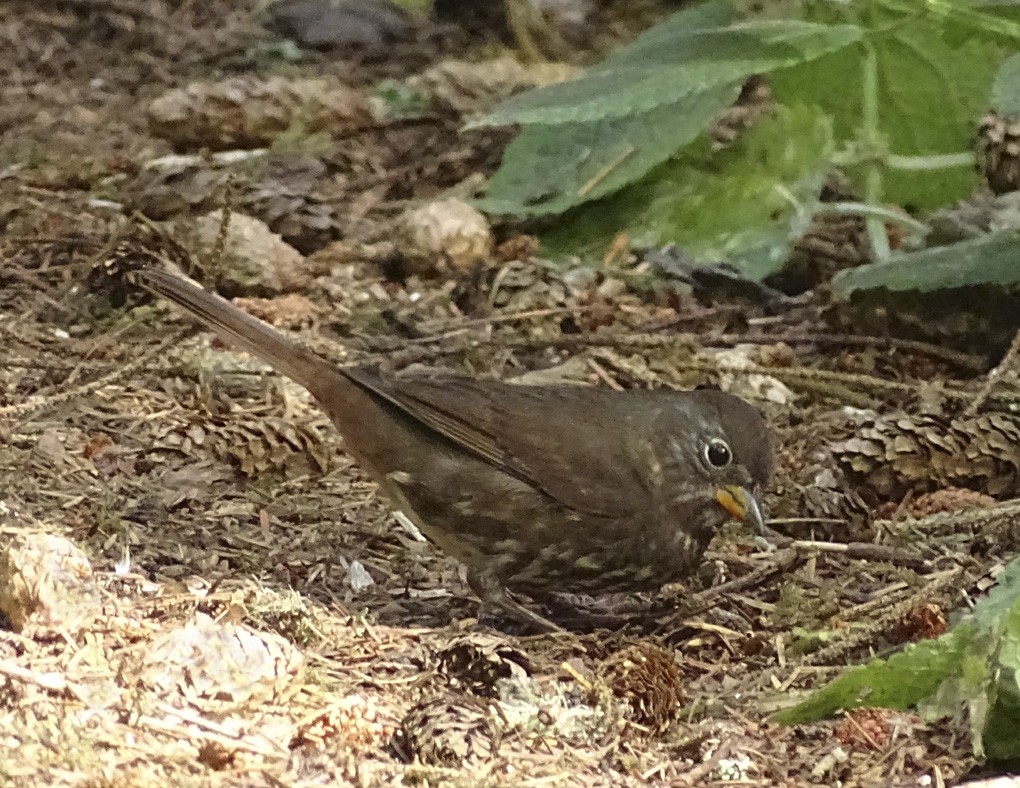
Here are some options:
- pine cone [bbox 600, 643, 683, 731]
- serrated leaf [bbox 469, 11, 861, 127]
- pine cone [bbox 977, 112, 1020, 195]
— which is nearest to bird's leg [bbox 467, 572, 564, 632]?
pine cone [bbox 600, 643, 683, 731]

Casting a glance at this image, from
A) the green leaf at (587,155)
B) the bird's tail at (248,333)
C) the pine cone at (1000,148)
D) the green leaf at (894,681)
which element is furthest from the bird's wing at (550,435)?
the pine cone at (1000,148)

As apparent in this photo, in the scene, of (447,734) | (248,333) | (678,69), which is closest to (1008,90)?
(678,69)

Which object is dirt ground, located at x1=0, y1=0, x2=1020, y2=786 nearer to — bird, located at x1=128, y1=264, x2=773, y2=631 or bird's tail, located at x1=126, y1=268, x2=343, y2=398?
bird, located at x1=128, y1=264, x2=773, y2=631

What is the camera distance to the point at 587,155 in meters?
5.04

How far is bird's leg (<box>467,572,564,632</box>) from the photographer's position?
3.21 metres

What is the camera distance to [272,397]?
12.9 ft

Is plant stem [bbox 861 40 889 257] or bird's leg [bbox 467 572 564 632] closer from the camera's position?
bird's leg [bbox 467 572 564 632]

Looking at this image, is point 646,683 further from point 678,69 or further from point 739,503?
point 678,69

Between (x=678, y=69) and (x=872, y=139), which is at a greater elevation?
(x=678, y=69)

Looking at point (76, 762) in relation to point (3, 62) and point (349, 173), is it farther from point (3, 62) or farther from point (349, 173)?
point (3, 62)

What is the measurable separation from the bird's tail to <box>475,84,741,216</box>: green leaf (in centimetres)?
173

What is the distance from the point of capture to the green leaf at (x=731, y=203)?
183 inches

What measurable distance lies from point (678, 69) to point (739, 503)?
1369 mm

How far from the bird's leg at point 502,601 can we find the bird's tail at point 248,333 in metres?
0.60
